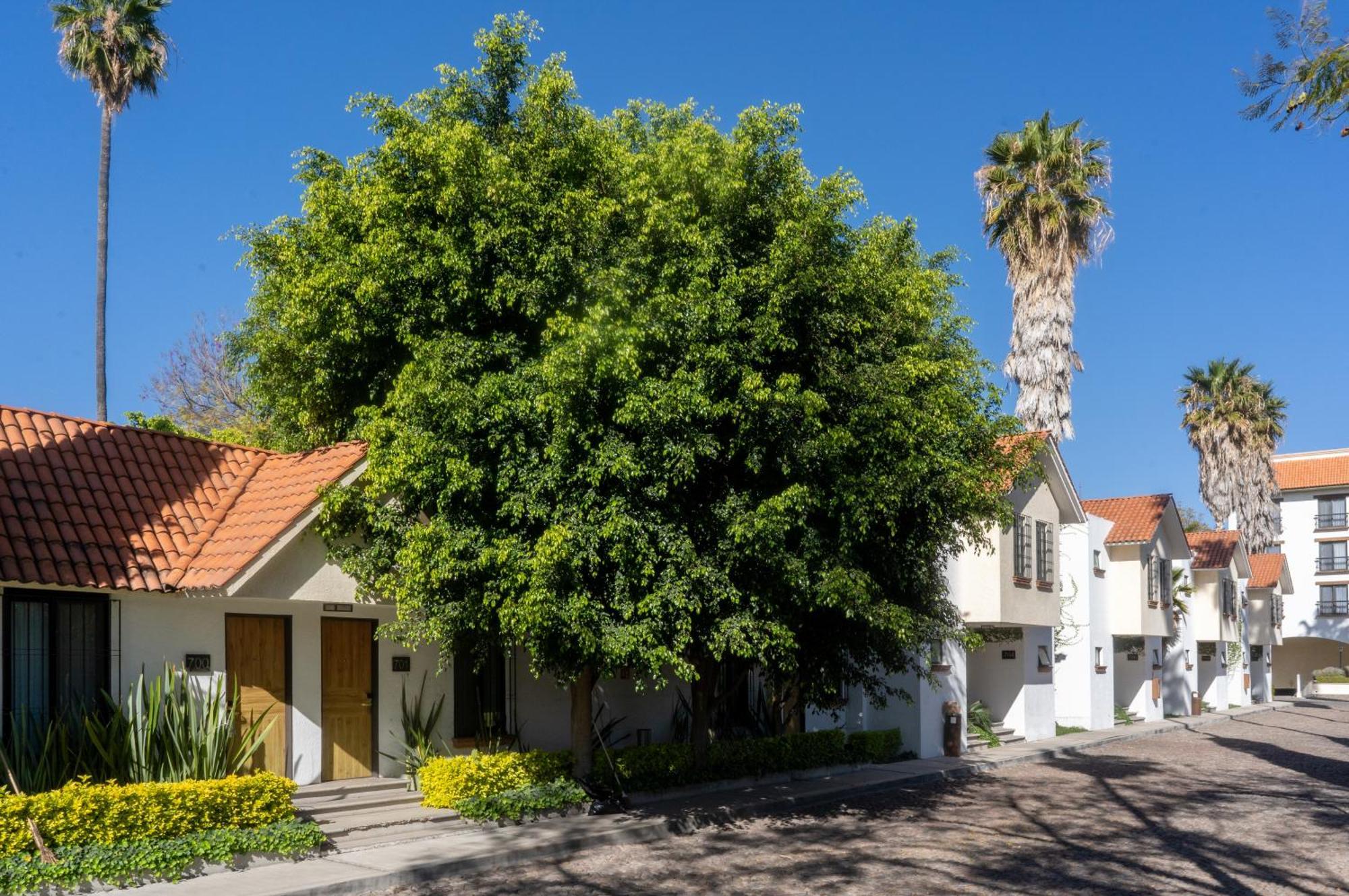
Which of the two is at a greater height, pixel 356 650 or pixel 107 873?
pixel 356 650

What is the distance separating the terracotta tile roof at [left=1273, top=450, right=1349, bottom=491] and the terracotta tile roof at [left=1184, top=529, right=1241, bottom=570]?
987 inches

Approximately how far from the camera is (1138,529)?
35312 millimetres

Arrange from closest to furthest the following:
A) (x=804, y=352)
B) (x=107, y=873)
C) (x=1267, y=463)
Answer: (x=107, y=873) → (x=804, y=352) → (x=1267, y=463)

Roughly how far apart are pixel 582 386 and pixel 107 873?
6.22 m

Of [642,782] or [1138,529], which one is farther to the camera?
[1138,529]

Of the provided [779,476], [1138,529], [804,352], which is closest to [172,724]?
[779,476]

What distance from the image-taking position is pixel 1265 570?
51906 millimetres

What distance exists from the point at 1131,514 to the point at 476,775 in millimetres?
26967

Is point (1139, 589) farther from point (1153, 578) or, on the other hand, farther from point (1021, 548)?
point (1021, 548)

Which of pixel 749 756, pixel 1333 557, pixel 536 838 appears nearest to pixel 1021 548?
pixel 749 756

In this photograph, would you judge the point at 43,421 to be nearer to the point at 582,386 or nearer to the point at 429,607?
the point at 429,607

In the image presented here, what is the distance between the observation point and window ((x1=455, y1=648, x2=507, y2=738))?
55.8 feet

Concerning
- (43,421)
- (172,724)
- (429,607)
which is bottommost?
(172,724)

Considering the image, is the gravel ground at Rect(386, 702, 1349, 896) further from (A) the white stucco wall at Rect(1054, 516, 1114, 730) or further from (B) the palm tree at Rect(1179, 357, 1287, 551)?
(B) the palm tree at Rect(1179, 357, 1287, 551)
